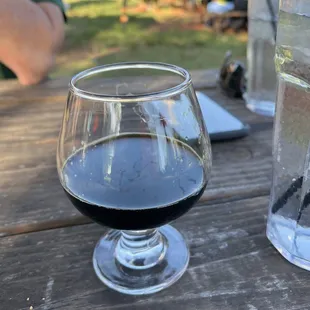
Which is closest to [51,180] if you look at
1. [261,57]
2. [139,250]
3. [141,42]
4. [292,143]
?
[139,250]

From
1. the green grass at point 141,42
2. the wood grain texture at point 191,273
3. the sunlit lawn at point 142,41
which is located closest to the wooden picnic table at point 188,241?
the wood grain texture at point 191,273

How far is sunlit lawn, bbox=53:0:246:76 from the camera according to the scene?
2953 millimetres

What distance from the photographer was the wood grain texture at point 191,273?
36cm

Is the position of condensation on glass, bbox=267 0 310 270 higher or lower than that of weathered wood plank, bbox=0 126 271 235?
higher

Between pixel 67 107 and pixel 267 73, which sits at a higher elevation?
pixel 67 107

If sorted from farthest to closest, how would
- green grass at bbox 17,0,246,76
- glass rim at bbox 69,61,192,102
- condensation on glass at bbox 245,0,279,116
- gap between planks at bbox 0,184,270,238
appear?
green grass at bbox 17,0,246,76, condensation on glass at bbox 245,0,279,116, gap between planks at bbox 0,184,270,238, glass rim at bbox 69,61,192,102

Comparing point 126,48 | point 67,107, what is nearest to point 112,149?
point 67,107

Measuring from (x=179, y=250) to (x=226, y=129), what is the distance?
0.86 ft

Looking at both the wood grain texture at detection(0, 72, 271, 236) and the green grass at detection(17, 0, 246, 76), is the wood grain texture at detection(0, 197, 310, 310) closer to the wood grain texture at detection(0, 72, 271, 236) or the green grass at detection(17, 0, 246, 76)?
the wood grain texture at detection(0, 72, 271, 236)

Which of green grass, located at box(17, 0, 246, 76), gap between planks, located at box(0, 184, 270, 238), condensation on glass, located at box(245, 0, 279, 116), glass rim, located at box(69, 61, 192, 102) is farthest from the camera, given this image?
green grass, located at box(17, 0, 246, 76)

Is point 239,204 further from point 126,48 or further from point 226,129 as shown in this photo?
point 126,48

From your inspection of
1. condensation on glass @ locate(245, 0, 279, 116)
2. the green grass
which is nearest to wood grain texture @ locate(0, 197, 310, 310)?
condensation on glass @ locate(245, 0, 279, 116)

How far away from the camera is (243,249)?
422 mm

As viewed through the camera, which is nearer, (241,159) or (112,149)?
(112,149)
